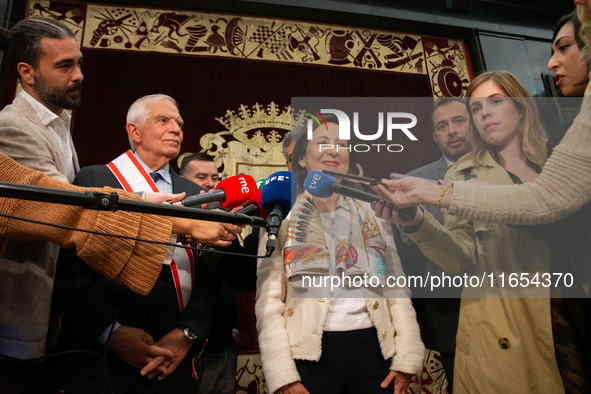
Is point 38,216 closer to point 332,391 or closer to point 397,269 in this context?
point 332,391

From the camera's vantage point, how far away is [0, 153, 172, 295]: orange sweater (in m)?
0.99

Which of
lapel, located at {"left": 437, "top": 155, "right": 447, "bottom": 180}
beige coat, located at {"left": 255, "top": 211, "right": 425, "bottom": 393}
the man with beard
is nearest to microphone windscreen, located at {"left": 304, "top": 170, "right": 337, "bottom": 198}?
beige coat, located at {"left": 255, "top": 211, "right": 425, "bottom": 393}

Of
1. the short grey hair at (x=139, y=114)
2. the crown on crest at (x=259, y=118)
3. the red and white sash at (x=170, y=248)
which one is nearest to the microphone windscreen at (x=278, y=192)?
the red and white sash at (x=170, y=248)

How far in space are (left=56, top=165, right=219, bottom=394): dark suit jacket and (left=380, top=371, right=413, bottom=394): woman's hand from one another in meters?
0.61

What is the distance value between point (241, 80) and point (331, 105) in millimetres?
673

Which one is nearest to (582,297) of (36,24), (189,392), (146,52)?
(189,392)

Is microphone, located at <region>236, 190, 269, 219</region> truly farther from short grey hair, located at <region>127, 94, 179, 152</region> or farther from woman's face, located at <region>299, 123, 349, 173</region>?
short grey hair, located at <region>127, 94, 179, 152</region>

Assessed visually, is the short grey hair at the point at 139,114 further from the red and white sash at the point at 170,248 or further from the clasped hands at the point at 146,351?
the clasped hands at the point at 146,351

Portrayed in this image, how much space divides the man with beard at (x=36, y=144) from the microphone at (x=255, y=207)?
635mm

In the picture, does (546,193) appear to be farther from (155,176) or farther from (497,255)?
(155,176)

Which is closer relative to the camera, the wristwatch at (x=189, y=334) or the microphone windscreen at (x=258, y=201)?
the microphone windscreen at (x=258, y=201)

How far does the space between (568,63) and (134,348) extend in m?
1.83

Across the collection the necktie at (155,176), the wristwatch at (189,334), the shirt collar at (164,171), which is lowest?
the wristwatch at (189,334)

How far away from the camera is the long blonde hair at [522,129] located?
1.47 metres
